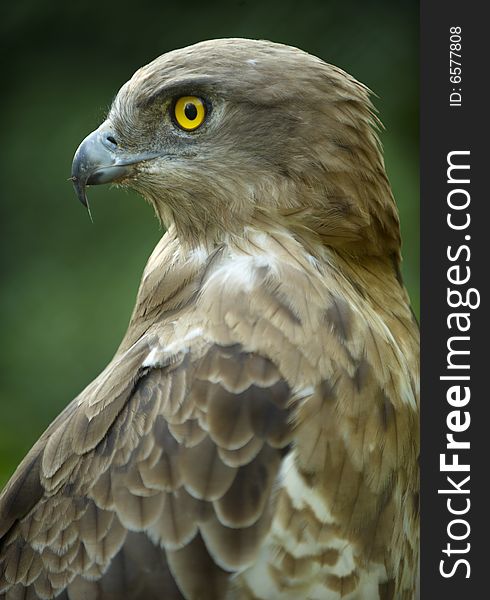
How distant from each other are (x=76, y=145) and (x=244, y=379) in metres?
3.38

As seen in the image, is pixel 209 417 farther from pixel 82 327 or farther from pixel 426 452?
pixel 82 327

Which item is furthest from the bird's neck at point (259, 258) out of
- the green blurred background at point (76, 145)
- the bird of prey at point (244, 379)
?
the green blurred background at point (76, 145)

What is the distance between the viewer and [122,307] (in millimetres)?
5254

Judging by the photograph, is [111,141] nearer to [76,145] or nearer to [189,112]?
[189,112]

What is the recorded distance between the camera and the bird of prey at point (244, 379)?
255cm

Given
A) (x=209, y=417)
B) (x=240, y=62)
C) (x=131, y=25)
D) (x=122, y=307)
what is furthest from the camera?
(x=131, y=25)

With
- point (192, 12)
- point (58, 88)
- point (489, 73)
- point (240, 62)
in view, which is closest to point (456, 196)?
point (489, 73)

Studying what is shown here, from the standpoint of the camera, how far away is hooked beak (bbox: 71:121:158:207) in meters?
2.89

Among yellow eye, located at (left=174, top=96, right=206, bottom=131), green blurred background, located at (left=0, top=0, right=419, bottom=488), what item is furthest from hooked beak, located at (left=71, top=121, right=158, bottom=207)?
green blurred background, located at (left=0, top=0, right=419, bottom=488)

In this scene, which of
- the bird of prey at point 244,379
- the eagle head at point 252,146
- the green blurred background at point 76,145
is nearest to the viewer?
the bird of prey at point 244,379

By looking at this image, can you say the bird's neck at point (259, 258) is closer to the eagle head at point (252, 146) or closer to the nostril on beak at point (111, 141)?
the eagle head at point (252, 146)

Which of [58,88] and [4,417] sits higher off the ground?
[58,88]

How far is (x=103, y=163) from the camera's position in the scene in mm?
2900

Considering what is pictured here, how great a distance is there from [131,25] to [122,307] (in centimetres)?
144
